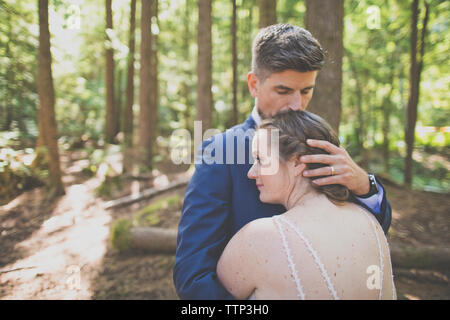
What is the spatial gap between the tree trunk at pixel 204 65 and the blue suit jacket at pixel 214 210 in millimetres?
6611

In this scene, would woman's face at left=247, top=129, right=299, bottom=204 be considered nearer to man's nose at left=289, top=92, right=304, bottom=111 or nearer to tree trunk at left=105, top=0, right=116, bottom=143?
man's nose at left=289, top=92, right=304, bottom=111

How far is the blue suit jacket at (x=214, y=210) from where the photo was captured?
1.48m

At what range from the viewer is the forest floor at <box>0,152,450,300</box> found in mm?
4012

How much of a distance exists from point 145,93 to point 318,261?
9791 millimetres

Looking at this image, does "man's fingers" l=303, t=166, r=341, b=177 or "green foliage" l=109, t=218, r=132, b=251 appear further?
"green foliage" l=109, t=218, r=132, b=251

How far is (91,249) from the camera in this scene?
511 centimetres

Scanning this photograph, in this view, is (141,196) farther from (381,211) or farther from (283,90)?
(381,211)

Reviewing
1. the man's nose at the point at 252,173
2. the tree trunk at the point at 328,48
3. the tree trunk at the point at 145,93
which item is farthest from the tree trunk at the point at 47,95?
the man's nose at the point at 252,173

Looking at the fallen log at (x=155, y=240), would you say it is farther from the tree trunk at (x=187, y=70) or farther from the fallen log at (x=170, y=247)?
the tree trunk at (x=187, y=70)

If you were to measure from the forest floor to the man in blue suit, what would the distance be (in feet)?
9.39

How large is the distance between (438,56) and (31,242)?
1414cm

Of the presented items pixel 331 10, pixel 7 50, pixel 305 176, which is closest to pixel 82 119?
pixel 7 50

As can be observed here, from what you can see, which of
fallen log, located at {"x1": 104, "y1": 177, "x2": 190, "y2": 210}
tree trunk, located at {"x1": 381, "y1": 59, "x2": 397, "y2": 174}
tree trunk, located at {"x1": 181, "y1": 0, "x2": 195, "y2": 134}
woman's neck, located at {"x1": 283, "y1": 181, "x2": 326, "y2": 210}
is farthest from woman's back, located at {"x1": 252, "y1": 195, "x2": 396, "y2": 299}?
tree trunk, located at {"x1": 181, "y1": 0, "x2": 195, "y2": 134}
